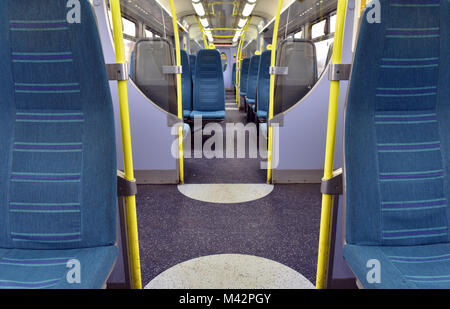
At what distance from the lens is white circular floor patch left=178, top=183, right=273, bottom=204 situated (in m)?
2.68

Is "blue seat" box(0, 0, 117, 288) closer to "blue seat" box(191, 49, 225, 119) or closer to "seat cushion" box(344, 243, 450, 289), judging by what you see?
"seat cushion" box(344, 243, 450, 289)

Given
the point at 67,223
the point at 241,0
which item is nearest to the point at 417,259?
the point at 67,223

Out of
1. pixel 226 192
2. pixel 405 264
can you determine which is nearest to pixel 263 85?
pixel 226 192

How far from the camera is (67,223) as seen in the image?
97cm

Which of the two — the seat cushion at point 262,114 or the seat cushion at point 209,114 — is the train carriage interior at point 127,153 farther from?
the seat cushion at point 209,114

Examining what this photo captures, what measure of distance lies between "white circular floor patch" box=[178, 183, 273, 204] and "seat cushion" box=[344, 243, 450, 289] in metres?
1.70

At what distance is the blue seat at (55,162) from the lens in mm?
904

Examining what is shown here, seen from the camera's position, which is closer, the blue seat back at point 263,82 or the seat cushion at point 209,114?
the blue seat back at point 263,82

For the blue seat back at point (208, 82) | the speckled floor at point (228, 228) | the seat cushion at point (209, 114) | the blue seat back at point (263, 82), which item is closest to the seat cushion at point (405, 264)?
the speckled floor at point (228, 228)

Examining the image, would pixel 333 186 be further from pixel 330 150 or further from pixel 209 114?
pixel 209 114

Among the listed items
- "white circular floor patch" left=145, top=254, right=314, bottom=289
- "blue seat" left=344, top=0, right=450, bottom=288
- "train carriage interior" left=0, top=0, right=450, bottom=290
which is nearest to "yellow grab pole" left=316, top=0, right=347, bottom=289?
"train carriage interior" left=0, top=0, right=450, bottom=290

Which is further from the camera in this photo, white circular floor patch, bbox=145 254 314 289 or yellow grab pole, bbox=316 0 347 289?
white circular floor patch, bbox=145 254 314 289

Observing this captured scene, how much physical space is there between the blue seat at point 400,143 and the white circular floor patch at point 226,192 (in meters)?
1.70

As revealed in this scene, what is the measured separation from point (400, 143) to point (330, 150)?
222 mm
